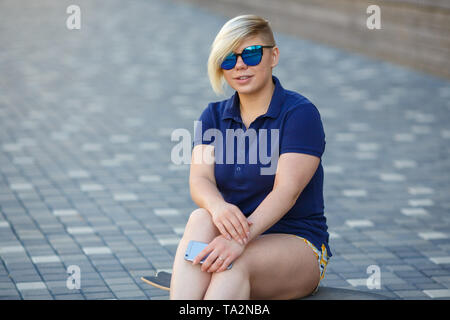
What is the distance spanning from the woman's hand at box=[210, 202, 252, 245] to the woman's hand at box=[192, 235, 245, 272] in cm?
3

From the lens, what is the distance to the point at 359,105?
989 cm

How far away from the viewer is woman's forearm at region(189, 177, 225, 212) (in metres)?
3.41

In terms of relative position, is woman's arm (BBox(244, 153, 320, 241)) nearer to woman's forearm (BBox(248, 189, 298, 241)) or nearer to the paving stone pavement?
woman's forearm (BBox(248, 189, 298, 241))

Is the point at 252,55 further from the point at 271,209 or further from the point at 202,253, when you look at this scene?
the point at 202,253

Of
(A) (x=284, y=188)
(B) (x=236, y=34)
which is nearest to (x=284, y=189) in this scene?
(A) (x=284, y=188)

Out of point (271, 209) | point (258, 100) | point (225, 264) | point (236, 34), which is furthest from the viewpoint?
point (258, 100)

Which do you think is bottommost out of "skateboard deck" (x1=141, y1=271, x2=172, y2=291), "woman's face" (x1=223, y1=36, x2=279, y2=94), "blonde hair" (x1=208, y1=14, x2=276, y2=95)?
"skateboard deck" (x1=141, y1=271, x2=172, y2=291)

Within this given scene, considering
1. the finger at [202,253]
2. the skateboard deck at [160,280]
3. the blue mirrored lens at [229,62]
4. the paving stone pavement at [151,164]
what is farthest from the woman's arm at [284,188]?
the paving stone pavement at [151,164]

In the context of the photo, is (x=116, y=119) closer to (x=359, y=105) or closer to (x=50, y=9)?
(x=359, y=105)

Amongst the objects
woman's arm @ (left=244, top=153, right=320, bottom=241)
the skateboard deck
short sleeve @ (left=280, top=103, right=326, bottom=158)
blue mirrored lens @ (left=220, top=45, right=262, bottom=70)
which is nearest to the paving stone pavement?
the skateboard deck

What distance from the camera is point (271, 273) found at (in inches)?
127

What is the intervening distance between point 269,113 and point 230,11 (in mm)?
14970

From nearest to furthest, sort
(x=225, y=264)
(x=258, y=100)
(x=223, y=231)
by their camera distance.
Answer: (x=225, y=264), (x=223, y=231), (x=258, y=100)

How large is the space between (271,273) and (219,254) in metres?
0.26
